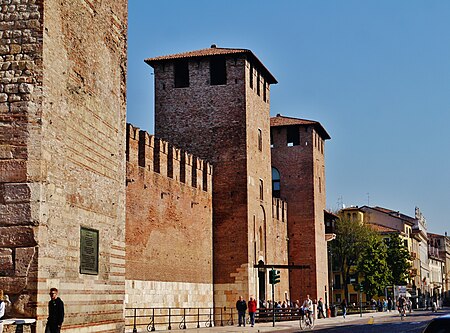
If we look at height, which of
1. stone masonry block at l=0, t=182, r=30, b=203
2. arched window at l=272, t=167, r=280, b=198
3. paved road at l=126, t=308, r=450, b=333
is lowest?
paved road at l=126, t=308, r=450, b=333

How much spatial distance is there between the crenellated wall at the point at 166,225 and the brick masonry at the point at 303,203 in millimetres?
13278

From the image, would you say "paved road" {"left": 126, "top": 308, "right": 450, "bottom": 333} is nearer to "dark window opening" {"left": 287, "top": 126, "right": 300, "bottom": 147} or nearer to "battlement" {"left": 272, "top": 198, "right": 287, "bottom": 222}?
A: "battlement" {"left": 272, "top": 198, "right": 287, "bottom": 222}

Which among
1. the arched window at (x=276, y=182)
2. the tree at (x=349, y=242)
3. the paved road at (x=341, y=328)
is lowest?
the paved road at (x=341, y=328)

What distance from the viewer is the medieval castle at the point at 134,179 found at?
39.7ft

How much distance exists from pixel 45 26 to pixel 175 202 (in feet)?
58.4

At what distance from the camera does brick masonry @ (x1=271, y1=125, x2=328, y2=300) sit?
4553 centimetres

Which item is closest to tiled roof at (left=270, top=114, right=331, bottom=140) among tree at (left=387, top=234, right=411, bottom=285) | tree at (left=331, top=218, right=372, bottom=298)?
tree at (left=331, top=218, right=372, bottom=298)

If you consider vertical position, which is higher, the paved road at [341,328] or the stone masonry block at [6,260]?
the stone masonry block at [6,260]

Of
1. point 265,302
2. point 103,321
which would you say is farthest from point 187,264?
point 103,321

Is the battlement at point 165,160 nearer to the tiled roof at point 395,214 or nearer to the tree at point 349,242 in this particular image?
the tree at point 349,242

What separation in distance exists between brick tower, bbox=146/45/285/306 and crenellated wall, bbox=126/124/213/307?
2.68 feet

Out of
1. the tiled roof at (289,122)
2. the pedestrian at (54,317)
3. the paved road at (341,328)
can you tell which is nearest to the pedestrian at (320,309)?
the paved road at (341,328)

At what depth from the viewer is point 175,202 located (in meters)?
29.8

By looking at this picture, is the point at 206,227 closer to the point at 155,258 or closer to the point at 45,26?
the point at 155,258
